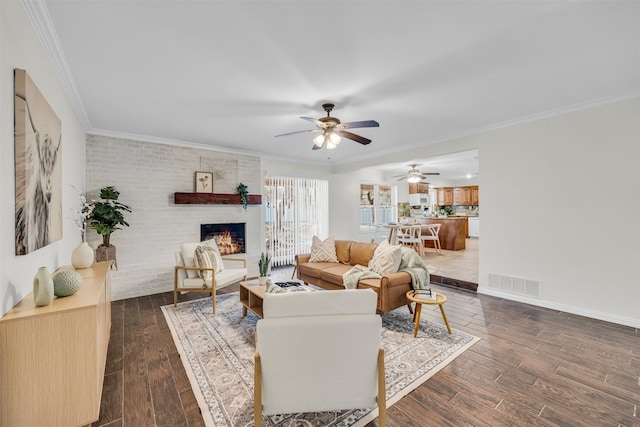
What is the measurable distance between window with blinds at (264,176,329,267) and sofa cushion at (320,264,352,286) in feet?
8.18

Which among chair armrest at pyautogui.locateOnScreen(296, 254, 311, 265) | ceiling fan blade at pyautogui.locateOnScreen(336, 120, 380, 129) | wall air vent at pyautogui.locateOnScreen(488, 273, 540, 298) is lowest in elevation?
wall air vent at pyautogui.locateOnScreen(488, 273, 540, 298)

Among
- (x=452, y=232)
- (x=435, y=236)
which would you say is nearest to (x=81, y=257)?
(x=435, y=236)

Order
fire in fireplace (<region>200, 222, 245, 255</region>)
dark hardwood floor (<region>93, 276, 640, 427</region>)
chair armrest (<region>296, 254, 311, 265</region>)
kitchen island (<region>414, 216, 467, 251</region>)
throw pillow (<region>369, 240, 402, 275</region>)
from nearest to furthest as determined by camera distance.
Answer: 1. dark hardwood floor (<region>93, 276, 640, 427</region>)
2. throw pillow (<region>369, 240, 402, 275</region>)
3. chair armrest (<region>296, 254, 311, 265</region>)
4. fire in fireplace (<region>200, 222, 245, 255</region>)
5. kitchen island (<region>414, 216, 467, 251</region>)

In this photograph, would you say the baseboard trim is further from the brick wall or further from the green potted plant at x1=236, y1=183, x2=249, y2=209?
the brick wall

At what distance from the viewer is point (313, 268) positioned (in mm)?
4395

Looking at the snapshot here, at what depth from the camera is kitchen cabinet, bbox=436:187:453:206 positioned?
36.6 ft

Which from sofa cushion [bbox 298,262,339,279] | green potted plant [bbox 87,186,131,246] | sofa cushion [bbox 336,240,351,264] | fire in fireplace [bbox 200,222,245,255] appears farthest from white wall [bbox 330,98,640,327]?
green potted plant [bbox 87,186,131,246]

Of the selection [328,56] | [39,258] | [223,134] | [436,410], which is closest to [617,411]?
[436,410]

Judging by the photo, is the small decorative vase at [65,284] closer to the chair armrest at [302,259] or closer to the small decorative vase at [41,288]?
the small decorative vase at [41,288]

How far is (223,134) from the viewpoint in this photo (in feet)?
14.8

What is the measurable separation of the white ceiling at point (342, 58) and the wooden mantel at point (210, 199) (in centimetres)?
141

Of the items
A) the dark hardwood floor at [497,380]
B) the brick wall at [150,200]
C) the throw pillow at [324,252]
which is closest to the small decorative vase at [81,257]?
the dark hardwood floor at [497,380]

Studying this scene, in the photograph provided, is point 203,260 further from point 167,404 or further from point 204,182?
point 167,404

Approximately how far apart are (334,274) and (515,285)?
2670mm
